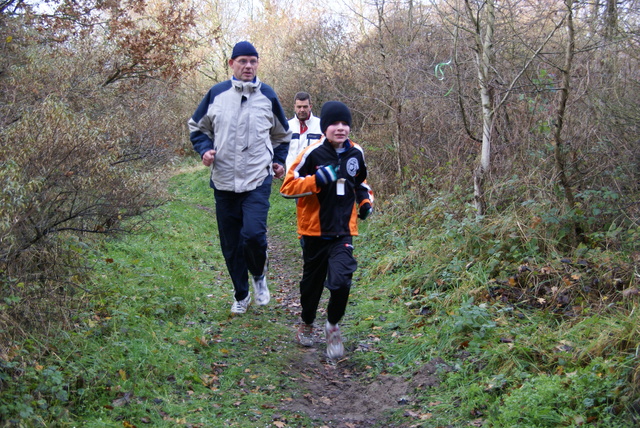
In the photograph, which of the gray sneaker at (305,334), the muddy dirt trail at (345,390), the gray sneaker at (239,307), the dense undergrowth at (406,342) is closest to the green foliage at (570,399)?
the dense undergrowth at (406,342)

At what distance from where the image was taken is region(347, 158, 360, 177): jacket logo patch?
5094mm

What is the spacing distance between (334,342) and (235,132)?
2.22m

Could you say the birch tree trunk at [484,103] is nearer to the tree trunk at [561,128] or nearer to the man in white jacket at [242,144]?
the tree trunk at [561,128]

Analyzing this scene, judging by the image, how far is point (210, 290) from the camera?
715cm

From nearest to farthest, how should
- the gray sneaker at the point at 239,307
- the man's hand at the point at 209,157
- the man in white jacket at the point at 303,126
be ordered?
the man's hand at the point at 209,157 → the gray sneaker at the point at 239,307 → the man in white jacket at the point at 303,126

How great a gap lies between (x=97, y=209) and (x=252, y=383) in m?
2.15

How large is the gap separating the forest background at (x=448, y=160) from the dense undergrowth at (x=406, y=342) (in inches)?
1.6

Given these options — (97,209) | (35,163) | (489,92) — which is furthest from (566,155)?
(35,163)

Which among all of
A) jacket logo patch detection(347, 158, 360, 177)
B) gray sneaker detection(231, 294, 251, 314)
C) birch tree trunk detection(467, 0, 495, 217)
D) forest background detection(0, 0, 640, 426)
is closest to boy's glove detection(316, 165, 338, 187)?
jacket logo patch detection(347, 158, 360, 177)

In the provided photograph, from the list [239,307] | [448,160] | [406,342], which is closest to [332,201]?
[406,342]

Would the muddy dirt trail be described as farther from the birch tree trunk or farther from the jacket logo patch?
the birch tree trunk

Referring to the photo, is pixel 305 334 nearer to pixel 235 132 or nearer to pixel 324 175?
pixel 324 175

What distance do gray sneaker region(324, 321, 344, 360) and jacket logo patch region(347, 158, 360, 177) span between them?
54.5 inches

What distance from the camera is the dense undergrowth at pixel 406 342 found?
3697 millimetres
